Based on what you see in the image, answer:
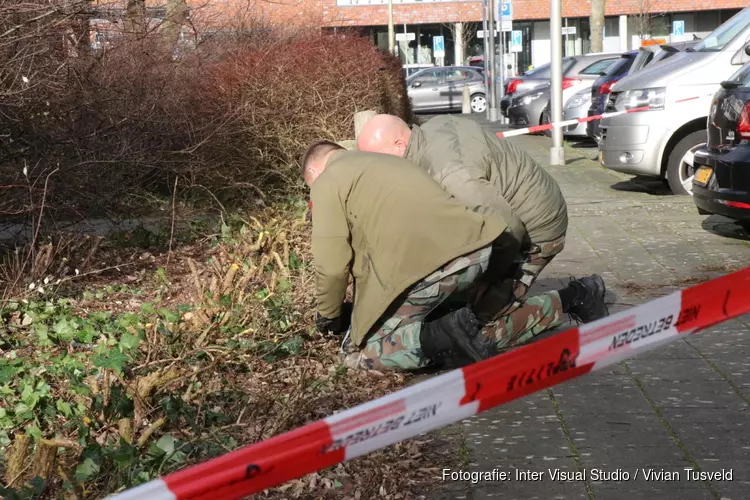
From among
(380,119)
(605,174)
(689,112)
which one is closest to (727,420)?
(380,119)

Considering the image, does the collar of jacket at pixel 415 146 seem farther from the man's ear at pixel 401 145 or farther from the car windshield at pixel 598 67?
the car windshield at pixel 598 67

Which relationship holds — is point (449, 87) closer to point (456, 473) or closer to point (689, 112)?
point (689, 112)

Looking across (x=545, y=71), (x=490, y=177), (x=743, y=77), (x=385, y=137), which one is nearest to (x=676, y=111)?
(x=743, y=77)

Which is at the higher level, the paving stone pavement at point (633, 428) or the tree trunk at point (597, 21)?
the tree trunk at point (597, 21)

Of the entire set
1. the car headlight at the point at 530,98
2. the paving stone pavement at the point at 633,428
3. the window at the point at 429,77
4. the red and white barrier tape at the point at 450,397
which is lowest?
the window at the point at 429,77

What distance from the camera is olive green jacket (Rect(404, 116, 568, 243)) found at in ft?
17.8

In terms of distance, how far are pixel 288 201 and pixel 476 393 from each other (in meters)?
8.89

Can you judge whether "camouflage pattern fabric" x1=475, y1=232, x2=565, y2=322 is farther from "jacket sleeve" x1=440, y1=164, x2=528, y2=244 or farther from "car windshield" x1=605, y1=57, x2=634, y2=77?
"car windshield" x1=605, y1=57, x2=634, y2=77

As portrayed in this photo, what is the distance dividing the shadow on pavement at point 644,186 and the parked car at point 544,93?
20.2 feet

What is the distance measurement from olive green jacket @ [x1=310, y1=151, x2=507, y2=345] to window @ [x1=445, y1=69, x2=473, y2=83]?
103 feet

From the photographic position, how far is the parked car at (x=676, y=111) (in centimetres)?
1099

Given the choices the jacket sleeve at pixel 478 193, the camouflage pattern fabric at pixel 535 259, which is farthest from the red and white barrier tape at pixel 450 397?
the camouflage pattern fabric at pixel 535 259

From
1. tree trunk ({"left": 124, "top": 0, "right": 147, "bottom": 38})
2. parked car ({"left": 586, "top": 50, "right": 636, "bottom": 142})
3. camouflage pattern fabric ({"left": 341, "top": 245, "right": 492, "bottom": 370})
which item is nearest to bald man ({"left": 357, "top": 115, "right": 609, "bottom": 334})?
camouflage pattern fabric ({"left": 341, "top": 245, "right": 492, "bottom": 370})

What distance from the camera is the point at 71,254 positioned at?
26.7ft
